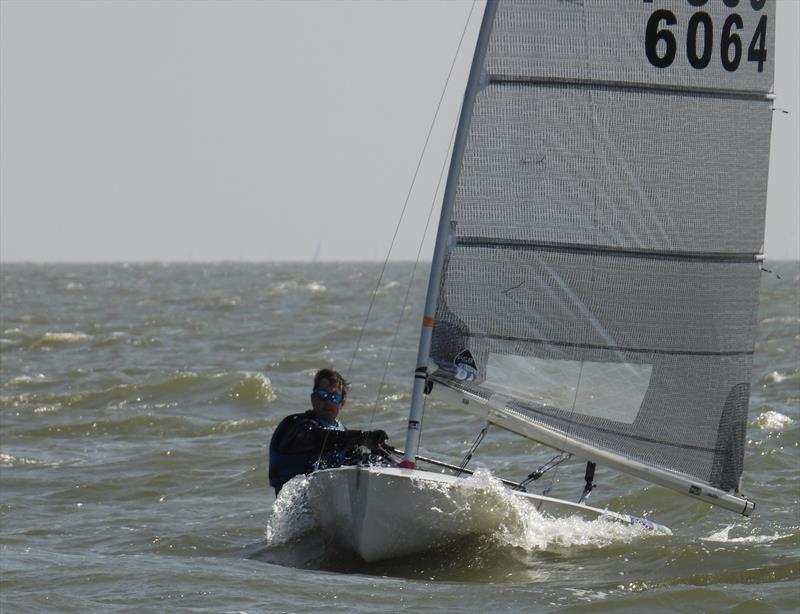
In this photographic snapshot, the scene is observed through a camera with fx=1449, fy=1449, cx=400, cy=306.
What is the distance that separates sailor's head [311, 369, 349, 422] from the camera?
25.5 feet

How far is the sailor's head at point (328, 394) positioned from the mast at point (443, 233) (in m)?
0.58

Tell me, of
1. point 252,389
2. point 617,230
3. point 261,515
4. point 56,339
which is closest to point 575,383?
point 617,230

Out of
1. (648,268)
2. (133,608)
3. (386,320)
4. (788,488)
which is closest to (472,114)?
(648,268)

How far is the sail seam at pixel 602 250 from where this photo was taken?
747 cm

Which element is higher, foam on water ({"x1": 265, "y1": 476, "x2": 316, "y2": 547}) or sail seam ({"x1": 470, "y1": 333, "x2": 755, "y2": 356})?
sail seam ({"x1": 470, "y1": 333, "x2": 755, "y2": 356})

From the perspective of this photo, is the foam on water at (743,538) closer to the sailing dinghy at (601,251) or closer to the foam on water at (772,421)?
the sailing dinghy at (601,251)

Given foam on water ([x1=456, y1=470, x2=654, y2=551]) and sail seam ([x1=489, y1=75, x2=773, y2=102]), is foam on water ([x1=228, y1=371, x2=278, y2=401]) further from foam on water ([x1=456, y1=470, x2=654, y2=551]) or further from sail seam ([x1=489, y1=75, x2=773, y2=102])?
sail seam ([x1=489, y1=75, x2=773, y2=102])

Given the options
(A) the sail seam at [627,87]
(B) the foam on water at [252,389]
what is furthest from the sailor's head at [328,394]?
(B) the foam on water at [252,389]

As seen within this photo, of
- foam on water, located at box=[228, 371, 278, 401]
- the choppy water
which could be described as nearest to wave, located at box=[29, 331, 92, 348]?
the choppy water

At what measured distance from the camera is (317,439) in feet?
25.5

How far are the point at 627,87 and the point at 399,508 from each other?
2.49 metres

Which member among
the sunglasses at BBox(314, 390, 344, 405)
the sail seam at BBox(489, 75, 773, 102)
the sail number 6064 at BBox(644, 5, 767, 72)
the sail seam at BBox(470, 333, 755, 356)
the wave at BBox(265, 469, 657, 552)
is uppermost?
the sail number 6064 at BBox(644, 5, 767, 72)

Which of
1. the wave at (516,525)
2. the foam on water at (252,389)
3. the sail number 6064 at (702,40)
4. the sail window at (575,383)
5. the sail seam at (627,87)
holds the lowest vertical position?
the foam on water at (252,389)

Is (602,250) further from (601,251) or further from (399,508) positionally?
(399,508)
